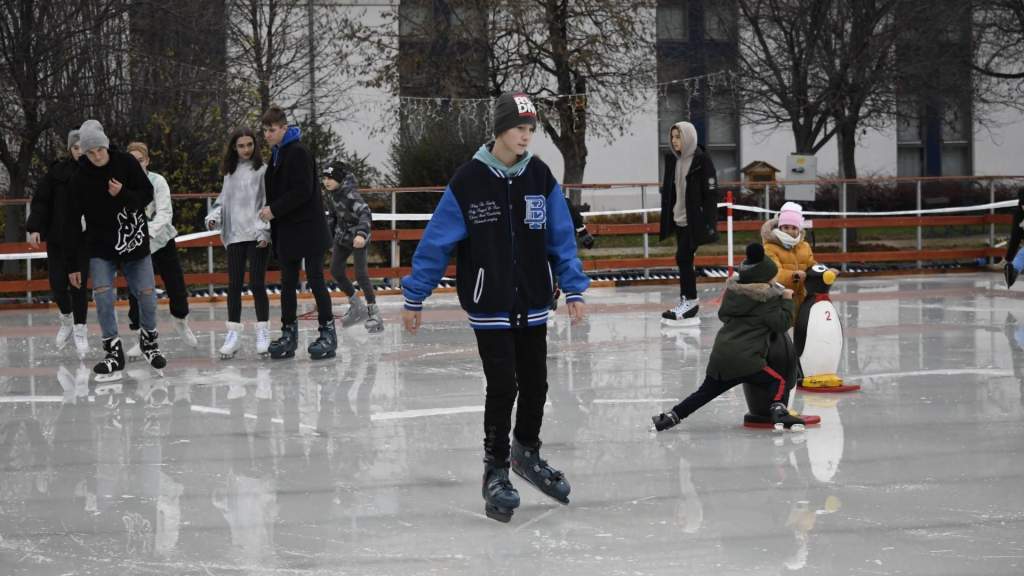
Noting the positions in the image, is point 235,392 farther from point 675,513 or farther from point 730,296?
point 675,513

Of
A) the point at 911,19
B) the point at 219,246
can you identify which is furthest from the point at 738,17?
the point at 219,246

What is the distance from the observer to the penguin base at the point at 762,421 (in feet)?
25.7

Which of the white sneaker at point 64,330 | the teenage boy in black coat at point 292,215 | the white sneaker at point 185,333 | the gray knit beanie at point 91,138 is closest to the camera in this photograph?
the gray knit beanie at point 91,138

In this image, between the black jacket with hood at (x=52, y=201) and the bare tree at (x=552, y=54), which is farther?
the bare tree at (x=552, y=54)

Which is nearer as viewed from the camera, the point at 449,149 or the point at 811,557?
the point at 811,557

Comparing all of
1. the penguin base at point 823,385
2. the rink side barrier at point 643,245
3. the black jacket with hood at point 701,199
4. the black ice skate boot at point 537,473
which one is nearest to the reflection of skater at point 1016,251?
the rink side barrier at point 643,245

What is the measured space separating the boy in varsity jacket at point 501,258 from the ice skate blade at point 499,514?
2.4 inches

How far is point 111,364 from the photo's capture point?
10234 mm

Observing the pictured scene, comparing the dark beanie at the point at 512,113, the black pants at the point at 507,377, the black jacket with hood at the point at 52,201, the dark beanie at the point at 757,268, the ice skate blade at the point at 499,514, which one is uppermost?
the dark beanie at the point at 512,113

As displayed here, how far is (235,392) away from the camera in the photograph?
9.52m

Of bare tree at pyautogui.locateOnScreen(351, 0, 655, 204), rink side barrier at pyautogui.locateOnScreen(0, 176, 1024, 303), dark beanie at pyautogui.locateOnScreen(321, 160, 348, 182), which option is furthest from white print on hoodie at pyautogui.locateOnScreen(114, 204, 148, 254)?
bare tree at pyautogui.locateOnScreen(351, 0, 655, 204)

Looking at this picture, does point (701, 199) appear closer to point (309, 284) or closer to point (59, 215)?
point (309, 284)

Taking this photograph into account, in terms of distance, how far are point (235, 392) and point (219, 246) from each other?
9755 mm

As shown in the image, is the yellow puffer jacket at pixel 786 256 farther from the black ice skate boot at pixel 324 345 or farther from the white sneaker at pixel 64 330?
the white sneaker at pixel 64 330
